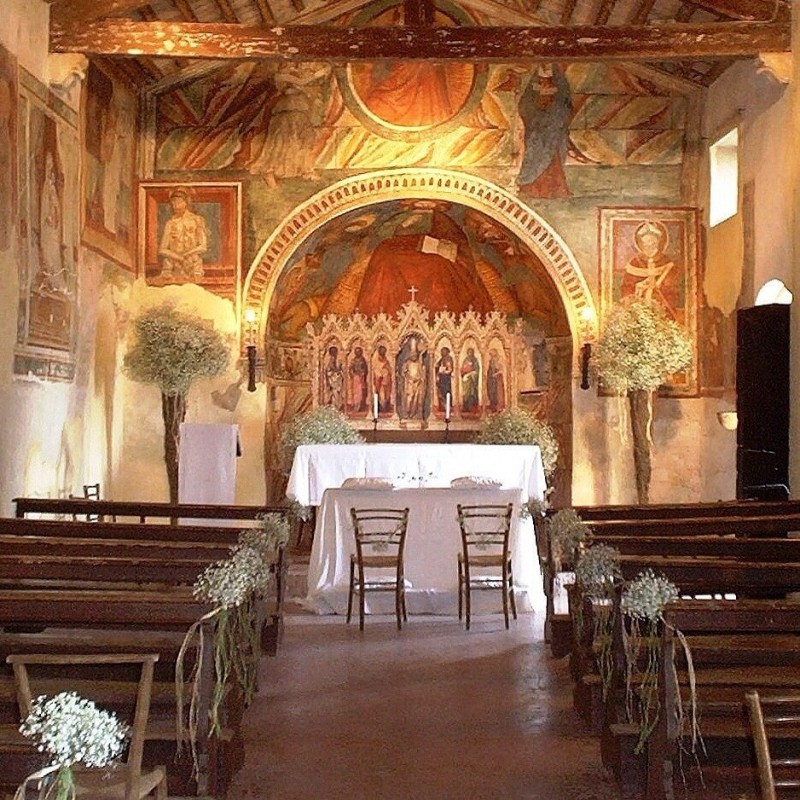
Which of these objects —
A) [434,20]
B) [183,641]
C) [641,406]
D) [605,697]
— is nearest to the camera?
[183,641]

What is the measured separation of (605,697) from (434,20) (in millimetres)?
10745

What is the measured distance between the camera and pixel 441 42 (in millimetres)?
11398

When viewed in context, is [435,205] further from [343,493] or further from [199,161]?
[343,493]

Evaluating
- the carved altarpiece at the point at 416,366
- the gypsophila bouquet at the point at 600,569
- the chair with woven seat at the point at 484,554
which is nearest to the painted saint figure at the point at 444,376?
the carved altarpiece at the point at 416,366

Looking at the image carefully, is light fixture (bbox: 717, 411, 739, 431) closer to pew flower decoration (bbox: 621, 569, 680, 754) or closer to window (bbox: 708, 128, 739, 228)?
window (bbox: 708, 128, 739, 228)

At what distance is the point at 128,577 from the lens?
603cm

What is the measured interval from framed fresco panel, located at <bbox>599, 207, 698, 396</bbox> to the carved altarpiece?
167cm

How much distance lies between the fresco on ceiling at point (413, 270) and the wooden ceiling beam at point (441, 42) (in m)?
3.53

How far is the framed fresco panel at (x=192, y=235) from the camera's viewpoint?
14.6 metres

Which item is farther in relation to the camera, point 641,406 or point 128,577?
point 641,406

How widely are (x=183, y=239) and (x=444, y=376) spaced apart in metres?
3.81

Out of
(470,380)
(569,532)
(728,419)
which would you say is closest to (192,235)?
(470,380)

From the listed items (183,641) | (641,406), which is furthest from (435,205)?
(183,641)

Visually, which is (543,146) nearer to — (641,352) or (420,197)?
(420,197)
